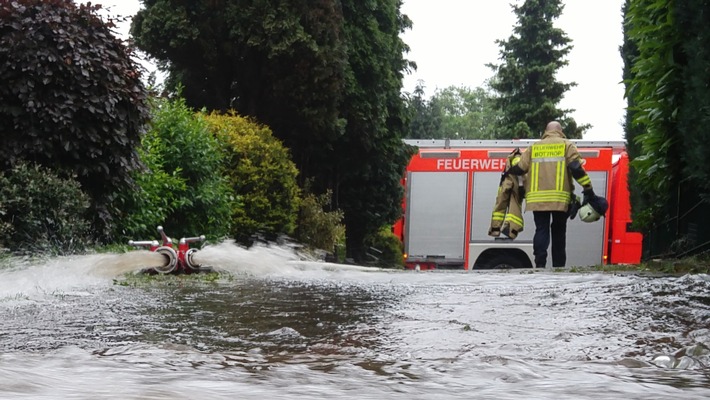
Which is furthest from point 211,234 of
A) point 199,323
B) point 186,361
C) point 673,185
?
point 186,361

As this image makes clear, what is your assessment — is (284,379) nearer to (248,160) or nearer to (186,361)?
(186,361)

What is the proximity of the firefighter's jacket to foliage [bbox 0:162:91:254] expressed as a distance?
5440mm

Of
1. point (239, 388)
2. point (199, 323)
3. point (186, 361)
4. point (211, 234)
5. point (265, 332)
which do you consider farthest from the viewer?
point (211, 234)

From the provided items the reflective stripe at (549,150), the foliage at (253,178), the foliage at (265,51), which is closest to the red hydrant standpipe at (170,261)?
the reflective stripe at (549,150)

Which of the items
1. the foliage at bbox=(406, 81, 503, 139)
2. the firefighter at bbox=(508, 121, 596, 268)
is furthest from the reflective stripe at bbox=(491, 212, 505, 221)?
the foliage at bbox=(406, 81, 503, 139)

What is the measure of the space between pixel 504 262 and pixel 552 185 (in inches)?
355

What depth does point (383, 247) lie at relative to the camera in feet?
75.6

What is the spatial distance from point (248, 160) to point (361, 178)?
7.27 meters

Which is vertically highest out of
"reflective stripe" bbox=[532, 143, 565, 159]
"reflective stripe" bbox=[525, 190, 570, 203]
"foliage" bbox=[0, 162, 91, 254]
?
"reflective stripe" bbox=[532, 143, 565, 159]

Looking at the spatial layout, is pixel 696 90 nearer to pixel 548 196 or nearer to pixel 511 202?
pixel 548 196

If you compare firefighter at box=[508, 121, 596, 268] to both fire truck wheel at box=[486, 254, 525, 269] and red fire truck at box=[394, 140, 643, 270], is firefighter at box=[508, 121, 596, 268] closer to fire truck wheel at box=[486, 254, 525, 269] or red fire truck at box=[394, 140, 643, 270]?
red fire truck at box=[394, 140, 643, 270]

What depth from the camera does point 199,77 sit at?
1750cm

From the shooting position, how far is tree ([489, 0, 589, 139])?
137ft

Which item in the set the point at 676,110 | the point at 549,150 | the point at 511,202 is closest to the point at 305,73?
the point at 511,202
